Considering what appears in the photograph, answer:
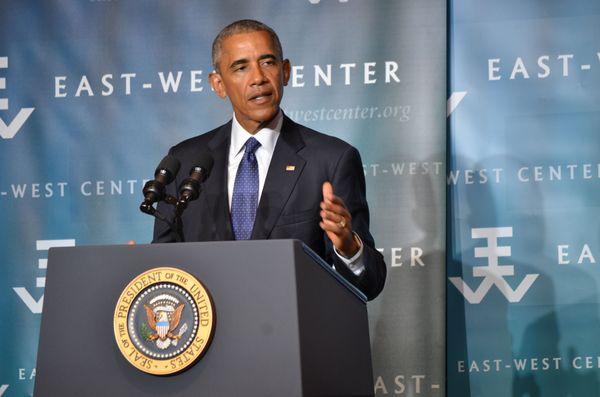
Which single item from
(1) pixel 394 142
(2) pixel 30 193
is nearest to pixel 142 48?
(2) pixel 30 193

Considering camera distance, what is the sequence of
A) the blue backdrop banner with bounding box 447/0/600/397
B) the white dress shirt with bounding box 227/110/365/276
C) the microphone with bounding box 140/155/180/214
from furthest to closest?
the blue backdrop banner with bounding box 447/0/600/397, the white dress shirt with bounding box 227/110/365/276, the microphone with bounding box 140/155/180/214

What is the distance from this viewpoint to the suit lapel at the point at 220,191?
2760mm

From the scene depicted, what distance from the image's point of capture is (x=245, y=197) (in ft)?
9.20

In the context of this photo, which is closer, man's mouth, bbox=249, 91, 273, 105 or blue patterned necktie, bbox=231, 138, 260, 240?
blue patterned necktie, bbox=231, 138, 260, 240

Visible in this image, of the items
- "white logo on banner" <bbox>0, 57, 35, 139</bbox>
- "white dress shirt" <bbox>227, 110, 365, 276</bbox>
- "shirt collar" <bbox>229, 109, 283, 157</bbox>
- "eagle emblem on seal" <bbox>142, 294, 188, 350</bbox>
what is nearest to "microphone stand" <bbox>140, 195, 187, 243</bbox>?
"eagle emblem on seal" <bbox>142, 294, 188, 350</bbox>

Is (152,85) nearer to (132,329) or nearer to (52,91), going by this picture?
(52,91)

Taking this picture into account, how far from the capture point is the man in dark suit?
108 inches

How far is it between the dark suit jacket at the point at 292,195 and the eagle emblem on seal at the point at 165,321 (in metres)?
0.77

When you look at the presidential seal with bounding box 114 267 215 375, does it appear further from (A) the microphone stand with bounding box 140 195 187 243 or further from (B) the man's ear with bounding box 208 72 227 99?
(B) the man's ear with bounding box 208 72 227 99

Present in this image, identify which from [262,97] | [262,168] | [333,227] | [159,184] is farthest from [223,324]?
[262,97]

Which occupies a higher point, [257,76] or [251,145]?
[257,76]

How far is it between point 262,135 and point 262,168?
Result: 0.12m

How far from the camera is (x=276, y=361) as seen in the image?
1.83 m

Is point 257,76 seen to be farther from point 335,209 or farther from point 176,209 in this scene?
point 335,209
